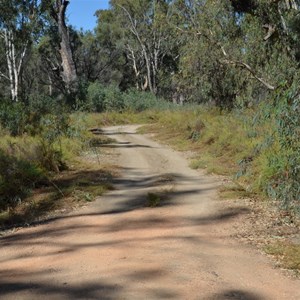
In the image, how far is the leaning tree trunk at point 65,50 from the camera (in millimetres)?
26306

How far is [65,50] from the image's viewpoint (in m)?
27.6

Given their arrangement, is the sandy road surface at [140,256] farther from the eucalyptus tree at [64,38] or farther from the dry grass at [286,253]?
the eucalyptus tree at [64,38]

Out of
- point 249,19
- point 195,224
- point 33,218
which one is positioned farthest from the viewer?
point 249,19

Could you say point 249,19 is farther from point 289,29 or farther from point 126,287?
point 126,287

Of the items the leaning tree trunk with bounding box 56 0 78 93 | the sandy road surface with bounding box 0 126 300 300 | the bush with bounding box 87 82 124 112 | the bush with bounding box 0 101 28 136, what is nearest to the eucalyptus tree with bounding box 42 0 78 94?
the leaning tree trunk with bounding box 56 0 78 93

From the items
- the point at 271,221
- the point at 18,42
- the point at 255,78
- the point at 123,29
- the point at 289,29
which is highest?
the point at 123,29

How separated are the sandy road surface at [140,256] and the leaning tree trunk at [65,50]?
2049 cm

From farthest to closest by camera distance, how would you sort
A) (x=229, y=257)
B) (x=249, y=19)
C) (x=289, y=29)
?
(x=249, y=19) < (x=289, y=29) < (x=229, y=257)

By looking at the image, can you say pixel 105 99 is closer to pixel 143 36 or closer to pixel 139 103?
pixel 139 103

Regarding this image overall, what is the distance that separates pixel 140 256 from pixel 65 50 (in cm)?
2441

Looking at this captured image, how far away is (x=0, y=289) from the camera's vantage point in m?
4.09

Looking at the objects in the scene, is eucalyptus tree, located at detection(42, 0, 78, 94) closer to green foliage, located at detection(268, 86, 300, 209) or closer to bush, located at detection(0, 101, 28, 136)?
bush, located at detection(0, 101, 28, 136)

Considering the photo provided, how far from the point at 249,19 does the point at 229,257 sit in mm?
14760

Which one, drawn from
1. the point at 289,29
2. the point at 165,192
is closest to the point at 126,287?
the point at 165,192
